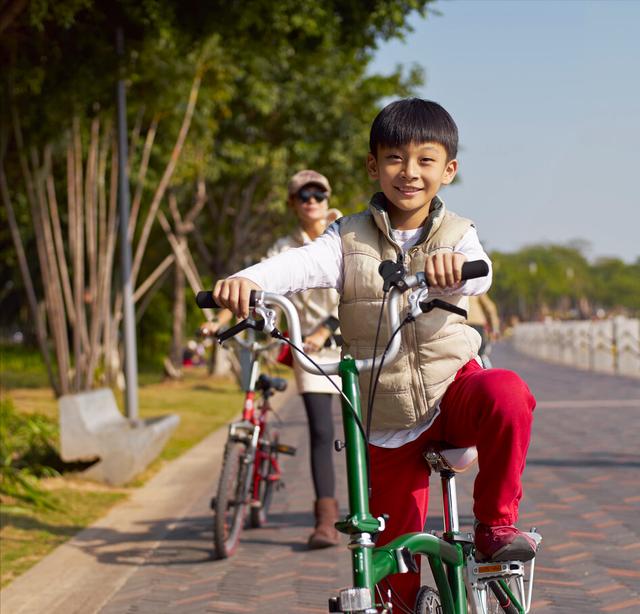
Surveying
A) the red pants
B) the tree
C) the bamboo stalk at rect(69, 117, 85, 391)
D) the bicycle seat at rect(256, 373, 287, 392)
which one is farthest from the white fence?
the red pants

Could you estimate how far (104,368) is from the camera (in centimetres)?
1350

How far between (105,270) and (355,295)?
994 centimetres

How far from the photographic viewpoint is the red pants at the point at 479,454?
2.82m

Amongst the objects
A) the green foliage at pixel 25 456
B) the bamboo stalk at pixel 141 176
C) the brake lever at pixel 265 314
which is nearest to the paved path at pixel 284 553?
the green foliage at pixel 25 456

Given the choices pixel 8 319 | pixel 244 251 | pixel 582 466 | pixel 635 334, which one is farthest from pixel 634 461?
pixel 8 319

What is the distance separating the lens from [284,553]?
6148mm

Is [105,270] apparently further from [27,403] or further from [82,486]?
[27,403]

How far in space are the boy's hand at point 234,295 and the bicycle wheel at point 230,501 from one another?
3.52 metres

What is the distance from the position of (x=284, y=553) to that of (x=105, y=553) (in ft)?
3.48

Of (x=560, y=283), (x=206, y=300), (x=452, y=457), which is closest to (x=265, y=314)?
(x=206, y=300)

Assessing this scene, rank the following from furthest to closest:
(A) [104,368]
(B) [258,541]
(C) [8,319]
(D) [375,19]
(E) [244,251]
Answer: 1. (C) [8,319]
2. (E) [244,251]
3. (A) [104,368]
4. (D) [375,19]
5. (B) [258,541]

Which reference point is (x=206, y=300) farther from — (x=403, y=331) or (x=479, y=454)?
(x=479, y=454)

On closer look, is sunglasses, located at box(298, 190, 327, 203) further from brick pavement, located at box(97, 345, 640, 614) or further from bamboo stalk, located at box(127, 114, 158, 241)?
bamboo stalk, located at box(127, 114, 158, 241)

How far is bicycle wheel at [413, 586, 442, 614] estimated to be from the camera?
2.99 metres
